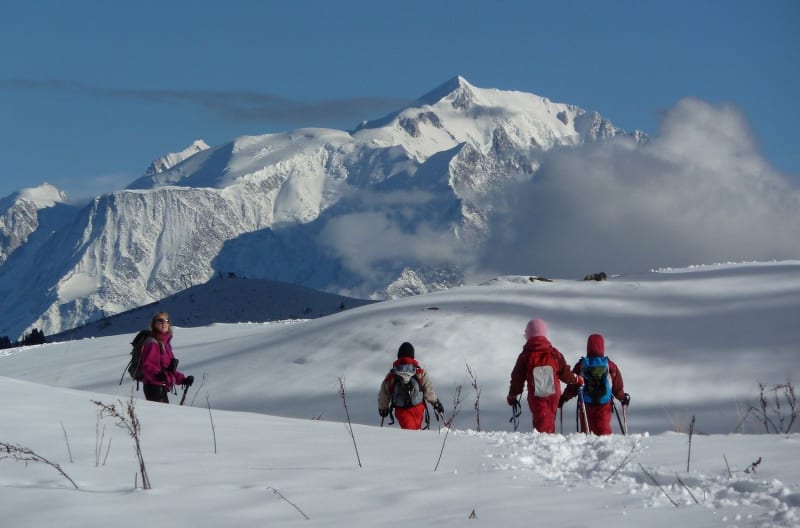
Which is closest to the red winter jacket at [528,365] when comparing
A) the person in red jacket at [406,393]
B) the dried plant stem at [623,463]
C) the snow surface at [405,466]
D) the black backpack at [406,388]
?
the person in red jacket at [406,393]

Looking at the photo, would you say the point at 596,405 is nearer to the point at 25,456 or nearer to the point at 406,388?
the point at 406,388

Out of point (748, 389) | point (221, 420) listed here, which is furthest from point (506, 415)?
point (221, 420)

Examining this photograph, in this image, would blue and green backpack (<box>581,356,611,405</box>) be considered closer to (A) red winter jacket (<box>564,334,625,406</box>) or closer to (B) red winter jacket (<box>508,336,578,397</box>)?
(A) red winter jacket (<box>564,334,625,406</box>)

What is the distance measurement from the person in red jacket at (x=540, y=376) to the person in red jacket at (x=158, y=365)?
3.36m

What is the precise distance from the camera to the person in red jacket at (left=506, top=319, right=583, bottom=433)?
399 inches

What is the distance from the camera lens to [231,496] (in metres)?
5.06

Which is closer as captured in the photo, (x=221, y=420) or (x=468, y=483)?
(x=468, y=483)

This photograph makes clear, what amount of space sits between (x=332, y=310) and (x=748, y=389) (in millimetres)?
48143

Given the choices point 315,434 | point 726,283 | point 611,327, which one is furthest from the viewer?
point 726,283

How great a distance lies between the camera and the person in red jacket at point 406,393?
34.2 feet

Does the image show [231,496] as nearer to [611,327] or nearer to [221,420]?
[221,420]

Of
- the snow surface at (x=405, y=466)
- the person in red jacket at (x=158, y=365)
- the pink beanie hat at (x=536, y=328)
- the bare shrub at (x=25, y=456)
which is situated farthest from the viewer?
the person in red jacket at (x=158, y=365)

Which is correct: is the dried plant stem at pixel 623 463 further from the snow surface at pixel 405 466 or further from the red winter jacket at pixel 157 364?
the red winter jacket at pixel 157 364

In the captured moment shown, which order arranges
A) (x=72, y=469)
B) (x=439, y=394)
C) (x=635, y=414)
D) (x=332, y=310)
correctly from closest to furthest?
(x=72, y=469) → (x=635, y=414) → (x=439, y=394) → (x=332, y=310)
